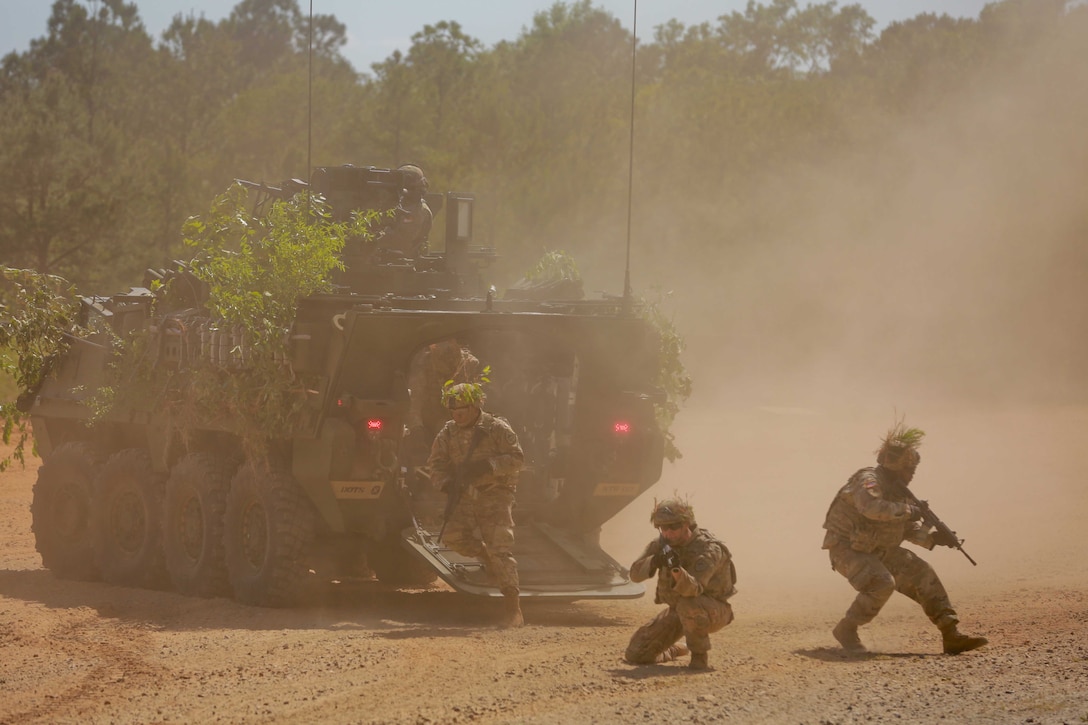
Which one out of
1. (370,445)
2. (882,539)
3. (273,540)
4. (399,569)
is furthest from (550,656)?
(399,569)

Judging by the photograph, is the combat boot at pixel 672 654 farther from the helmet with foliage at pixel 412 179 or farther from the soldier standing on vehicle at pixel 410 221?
the helmet with foliage at pixel 412 179

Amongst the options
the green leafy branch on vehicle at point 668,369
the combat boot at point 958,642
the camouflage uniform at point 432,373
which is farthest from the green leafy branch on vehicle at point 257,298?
the combat boot at point 958,642

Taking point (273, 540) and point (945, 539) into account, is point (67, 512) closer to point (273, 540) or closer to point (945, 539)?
point (273, 540)

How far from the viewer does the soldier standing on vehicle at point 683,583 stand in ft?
27.0

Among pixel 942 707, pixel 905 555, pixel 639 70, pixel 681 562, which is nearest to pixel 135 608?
pixel 681 562

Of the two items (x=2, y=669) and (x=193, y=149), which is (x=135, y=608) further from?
(x=193, y=149)

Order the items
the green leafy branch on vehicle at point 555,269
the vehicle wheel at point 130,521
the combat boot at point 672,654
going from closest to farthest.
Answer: the combat boot at point 672,654
the vehicle wheel at point 130,521
the green leafy branch on vehicle at point 555,269

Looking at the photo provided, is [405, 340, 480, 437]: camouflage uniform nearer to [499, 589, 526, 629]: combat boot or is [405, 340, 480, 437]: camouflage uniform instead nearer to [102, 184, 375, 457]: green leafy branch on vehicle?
[102, 184, 375, 457]: green leafy branch on vehicle

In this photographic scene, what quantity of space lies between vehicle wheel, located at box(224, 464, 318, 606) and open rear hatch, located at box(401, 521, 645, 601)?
2.42ft

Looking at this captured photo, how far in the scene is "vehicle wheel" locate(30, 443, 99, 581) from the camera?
13.9 meters

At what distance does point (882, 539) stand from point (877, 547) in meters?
0.06

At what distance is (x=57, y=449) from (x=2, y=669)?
19.4ft

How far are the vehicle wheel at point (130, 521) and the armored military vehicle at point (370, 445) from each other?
0.02 m

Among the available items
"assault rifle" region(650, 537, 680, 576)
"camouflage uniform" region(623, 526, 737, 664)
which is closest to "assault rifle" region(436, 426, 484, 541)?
Result: "camouflage uniform" region(623, 526, 737, 664)
